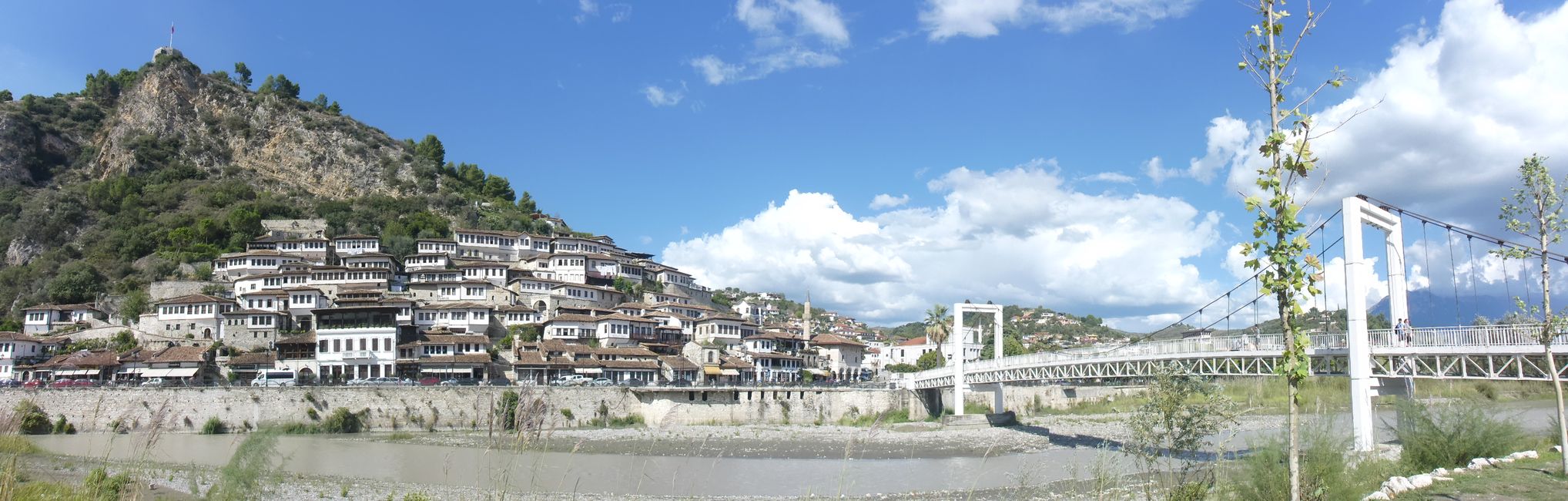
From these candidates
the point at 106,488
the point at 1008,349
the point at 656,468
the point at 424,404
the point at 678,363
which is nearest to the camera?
the point at 106,488

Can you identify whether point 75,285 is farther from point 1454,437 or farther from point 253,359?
point 1454,437

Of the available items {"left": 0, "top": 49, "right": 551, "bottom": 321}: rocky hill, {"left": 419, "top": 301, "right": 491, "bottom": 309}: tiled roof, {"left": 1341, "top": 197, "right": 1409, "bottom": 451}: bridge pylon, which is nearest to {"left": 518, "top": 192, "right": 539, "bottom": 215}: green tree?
{"left": 0, "top": 49, "right": 551, "bottom": 321}: rocky hill

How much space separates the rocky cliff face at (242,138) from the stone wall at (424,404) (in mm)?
58061

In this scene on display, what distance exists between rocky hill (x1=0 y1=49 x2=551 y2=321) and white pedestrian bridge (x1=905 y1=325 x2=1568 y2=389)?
55611 mm

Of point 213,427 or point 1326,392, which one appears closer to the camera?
point 213,427

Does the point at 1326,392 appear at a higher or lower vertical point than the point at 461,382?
lower

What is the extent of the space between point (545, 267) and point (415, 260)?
9.63 metres

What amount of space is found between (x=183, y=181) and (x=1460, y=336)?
9701 centimetres

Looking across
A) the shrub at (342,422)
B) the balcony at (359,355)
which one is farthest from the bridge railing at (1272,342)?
the balcony at (359,355)

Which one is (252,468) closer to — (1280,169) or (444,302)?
(1280,169)

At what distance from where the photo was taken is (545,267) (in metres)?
70.7

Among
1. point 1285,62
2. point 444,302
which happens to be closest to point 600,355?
point 444,302

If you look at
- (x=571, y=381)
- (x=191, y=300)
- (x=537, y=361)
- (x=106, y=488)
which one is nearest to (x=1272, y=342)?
(x=106, y=488)

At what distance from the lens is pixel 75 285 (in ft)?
200
